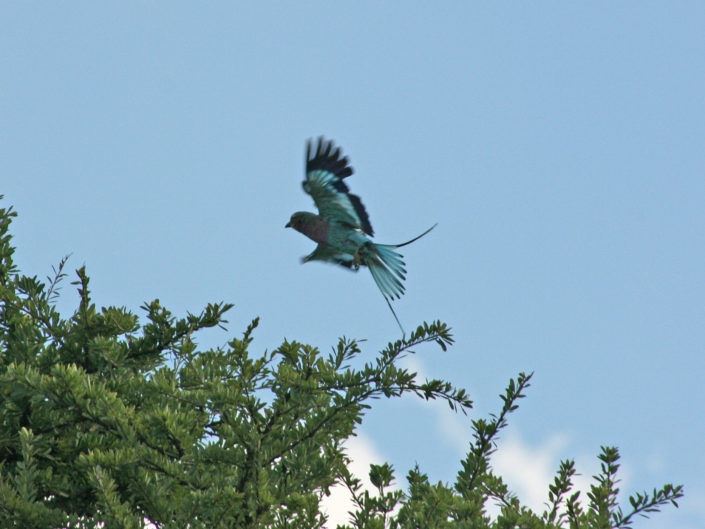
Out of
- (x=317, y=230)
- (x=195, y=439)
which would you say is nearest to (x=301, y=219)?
(x=317, y=230)

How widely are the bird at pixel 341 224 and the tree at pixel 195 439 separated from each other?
2.51 meters

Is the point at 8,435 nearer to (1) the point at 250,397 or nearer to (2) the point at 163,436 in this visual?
(2) the point at 163,436

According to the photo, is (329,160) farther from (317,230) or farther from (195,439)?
(195,439)

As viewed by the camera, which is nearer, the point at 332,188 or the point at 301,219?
the point at 332,188

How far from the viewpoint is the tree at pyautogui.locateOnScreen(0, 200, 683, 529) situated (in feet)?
14.8

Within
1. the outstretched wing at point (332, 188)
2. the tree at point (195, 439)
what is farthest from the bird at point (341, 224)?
the tree at point (195, 439)

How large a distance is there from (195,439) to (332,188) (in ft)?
12.4

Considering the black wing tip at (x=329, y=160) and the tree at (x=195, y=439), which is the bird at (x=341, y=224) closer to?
the black wing tip at (x=329, y=160)

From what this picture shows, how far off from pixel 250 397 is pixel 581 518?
222cm

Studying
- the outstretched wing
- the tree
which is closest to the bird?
the outstretched wing

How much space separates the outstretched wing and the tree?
2716 mm

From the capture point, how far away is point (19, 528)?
4.53m

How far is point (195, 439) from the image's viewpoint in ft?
16.3

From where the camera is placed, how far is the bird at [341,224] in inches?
318
